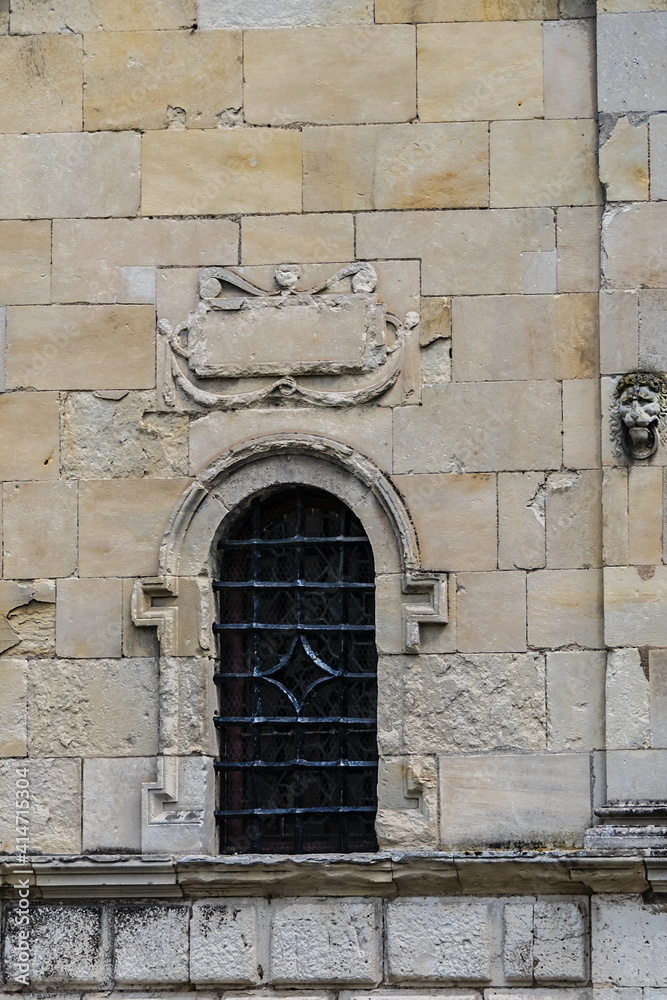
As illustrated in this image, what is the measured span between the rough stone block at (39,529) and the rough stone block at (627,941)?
9.98ft

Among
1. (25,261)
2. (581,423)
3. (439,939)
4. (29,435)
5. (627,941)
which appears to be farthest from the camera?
(25,261)

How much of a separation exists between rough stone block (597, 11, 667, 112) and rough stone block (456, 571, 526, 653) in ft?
7.84

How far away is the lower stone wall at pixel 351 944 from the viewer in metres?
7.64

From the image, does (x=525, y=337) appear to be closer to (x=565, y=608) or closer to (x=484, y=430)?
(x=484, y=430)

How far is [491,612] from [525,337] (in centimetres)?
136

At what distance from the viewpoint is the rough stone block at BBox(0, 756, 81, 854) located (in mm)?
8016

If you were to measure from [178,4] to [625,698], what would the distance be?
413cm

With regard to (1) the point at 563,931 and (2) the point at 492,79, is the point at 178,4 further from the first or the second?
(1) the point at 563,931

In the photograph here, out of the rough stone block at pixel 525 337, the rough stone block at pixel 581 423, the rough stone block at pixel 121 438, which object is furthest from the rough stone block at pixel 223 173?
the rough stone block at pixel 581 423

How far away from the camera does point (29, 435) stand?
827cm

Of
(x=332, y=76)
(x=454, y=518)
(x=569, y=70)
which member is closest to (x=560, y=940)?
(x=454, y=518)

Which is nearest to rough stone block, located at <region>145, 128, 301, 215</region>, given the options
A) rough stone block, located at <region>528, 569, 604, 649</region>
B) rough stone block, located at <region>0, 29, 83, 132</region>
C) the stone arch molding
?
rough stone block, located at <region>0, 29, 83, 132</region>

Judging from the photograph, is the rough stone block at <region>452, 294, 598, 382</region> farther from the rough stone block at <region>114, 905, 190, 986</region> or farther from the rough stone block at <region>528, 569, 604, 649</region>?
the rough stone block at <region>114, 905, 190, 986</region>

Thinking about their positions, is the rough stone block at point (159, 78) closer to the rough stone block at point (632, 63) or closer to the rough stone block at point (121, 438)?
the rough stone block at point (121, 438)
